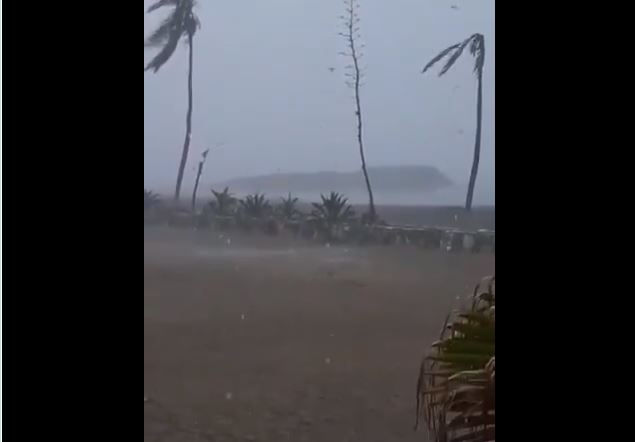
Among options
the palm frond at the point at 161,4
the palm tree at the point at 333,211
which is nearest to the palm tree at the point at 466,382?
the palm tree at the point at 333,211

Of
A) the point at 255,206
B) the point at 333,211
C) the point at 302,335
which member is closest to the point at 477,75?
the point at 333,211

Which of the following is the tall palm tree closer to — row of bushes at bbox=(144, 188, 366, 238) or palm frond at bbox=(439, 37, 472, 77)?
row of bushes at bbox=(144, 188, 366, 238)

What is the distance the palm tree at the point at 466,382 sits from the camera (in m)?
0.89

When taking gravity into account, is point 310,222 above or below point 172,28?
below

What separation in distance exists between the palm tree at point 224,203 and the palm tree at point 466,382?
1.55 ft

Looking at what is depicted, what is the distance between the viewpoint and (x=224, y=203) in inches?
51.6

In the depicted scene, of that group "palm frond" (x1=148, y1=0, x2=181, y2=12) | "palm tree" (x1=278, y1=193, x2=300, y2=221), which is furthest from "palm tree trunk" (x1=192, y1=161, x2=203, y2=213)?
"palm frond" (x1=148, y1=0, x2=181, y2=12)

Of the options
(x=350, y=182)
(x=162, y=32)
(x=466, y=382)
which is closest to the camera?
(x=466, y=382)

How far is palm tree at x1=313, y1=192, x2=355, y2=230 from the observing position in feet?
4.26

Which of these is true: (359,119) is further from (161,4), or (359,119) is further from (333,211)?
(161,4)

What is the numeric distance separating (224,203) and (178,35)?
317mm

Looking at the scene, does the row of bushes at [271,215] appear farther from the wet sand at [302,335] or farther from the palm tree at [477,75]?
the palm tree at [477,75]
